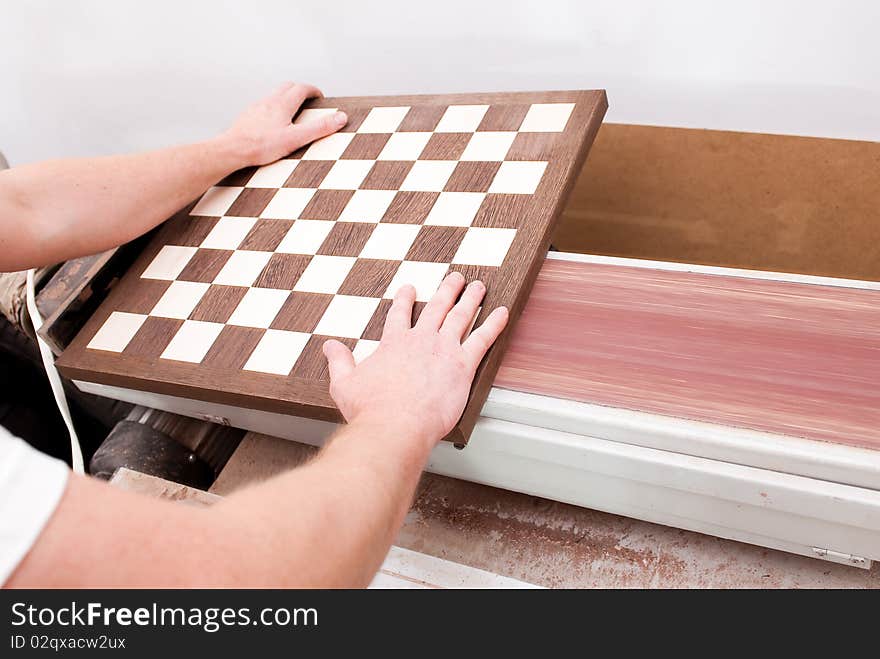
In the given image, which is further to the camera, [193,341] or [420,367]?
[193,341]

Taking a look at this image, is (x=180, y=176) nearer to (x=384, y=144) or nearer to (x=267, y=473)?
(x=384, y=144)

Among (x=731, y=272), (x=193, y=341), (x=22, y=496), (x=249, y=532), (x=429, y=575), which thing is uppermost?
(x=22, y=496)

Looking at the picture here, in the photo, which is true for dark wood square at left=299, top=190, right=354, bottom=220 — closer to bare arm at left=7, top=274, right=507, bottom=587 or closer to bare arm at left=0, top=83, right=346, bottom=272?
bare arm at left=0, top=83, right=346, bottom=272

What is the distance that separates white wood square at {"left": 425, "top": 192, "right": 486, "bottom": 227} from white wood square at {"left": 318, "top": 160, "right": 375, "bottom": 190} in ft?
0.64

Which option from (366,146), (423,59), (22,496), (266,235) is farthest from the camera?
(423,59)

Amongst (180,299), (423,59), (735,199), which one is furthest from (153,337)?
(735,199)

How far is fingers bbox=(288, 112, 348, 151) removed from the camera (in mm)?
1510

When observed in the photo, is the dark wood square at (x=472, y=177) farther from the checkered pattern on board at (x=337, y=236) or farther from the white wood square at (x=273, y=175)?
the white wood square at (x=273, y=175)

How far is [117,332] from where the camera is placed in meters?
1.30

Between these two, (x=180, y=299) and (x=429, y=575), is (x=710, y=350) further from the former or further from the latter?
(x=180, y=299)

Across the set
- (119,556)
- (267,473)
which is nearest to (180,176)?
(267,473)

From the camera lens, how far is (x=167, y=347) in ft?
4.04

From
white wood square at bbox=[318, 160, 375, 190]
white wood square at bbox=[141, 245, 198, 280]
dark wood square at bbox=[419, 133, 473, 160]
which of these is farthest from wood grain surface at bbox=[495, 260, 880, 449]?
white wood square at bbox=[141, 245, 198, 280]

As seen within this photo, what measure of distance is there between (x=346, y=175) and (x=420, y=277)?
14.4 inches
